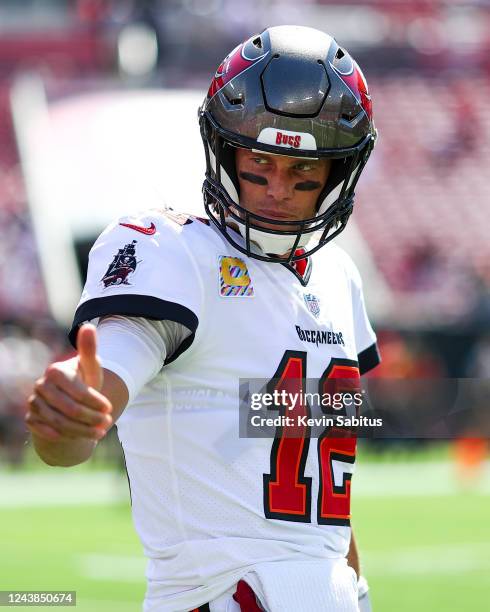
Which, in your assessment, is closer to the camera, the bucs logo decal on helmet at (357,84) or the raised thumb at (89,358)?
the raised thumb at (89,358)

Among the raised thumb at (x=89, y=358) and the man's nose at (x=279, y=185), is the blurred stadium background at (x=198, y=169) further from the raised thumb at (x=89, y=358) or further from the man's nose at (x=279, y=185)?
the raised thumb at (x=89, y=358)

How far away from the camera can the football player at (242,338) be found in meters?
2.52

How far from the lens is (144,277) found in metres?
2.50

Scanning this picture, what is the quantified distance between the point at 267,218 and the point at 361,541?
643 cm

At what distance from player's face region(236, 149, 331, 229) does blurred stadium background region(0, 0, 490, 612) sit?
8.52m

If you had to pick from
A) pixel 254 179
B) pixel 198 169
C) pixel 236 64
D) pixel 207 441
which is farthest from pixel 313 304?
pixel 198 169

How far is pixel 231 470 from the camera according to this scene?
2582 mm

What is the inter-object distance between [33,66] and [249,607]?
17112 millimetres

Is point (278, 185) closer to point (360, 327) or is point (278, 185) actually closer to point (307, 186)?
point (307, 186)

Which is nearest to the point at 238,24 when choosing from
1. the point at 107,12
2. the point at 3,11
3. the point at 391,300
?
the point at 107,12

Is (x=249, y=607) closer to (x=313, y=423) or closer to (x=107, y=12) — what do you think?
(x=313, y=423)

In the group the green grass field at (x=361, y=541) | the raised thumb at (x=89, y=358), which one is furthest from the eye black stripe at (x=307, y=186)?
the green grass field at (x=361, y=541)

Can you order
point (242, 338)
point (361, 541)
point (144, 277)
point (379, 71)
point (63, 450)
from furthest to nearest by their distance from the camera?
point (379, 71) < point (361, 541) < point (242, 338) < point (144, 277) < point (63, 450)
